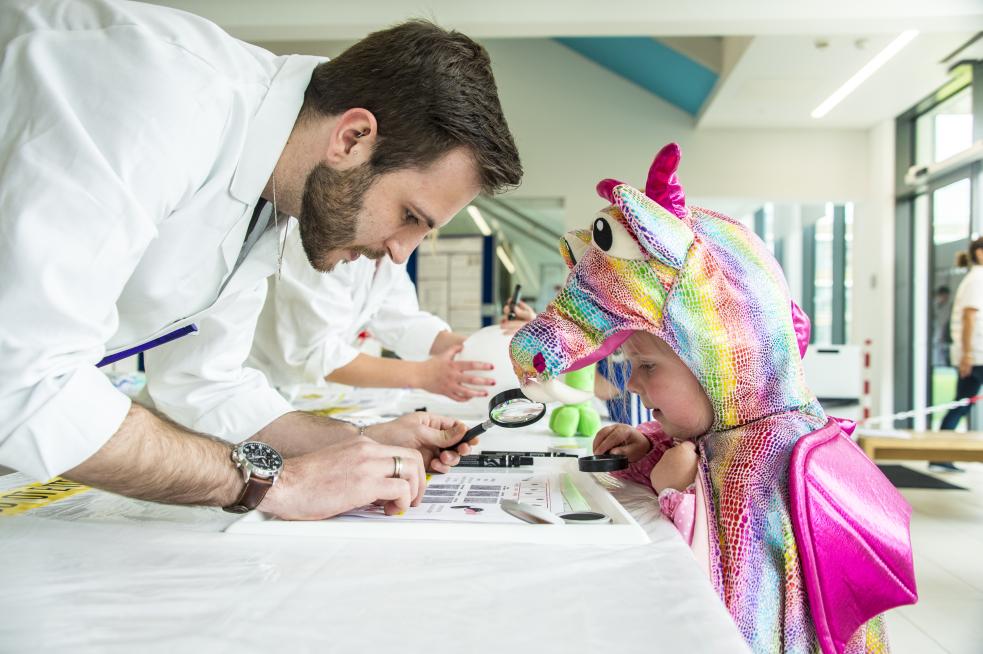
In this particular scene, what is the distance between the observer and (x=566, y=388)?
3.82 feet

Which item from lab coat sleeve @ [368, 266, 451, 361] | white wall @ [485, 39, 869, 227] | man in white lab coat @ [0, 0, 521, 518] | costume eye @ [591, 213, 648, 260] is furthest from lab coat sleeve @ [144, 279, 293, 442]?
white wall @ [485, 39, 869, 227]

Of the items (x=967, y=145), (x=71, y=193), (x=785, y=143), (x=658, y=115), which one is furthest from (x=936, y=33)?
(x=71, y=193)

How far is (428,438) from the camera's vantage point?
124 centimetres

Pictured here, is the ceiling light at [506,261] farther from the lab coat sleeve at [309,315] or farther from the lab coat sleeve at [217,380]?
the lab coat sleeve at [217,380]

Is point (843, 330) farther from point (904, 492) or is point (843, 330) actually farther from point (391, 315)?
point (391, 315)

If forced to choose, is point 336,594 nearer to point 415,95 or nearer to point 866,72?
point 415,95

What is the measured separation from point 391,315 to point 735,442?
186 centimetres

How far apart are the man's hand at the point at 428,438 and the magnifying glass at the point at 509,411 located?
0.02 meters

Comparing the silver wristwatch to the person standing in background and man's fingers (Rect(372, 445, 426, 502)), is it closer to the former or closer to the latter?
man's fingers (Rect(372, 445, 426, 502))

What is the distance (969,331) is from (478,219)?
7068 mm

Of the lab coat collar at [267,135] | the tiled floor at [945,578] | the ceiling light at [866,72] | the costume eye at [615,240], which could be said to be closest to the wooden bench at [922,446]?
the tiled floor at [945,578]

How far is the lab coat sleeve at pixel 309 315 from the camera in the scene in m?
2.08

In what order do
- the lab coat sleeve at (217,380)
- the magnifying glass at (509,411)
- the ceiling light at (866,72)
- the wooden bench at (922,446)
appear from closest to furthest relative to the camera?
the magnifying glass at (509,411), the lab coat sleeve at (217,380), the wooden bench at (922,446), the ceiling light at (866,72)

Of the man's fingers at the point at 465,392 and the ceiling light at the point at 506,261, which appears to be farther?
the ceiling light at the point at 506,261
